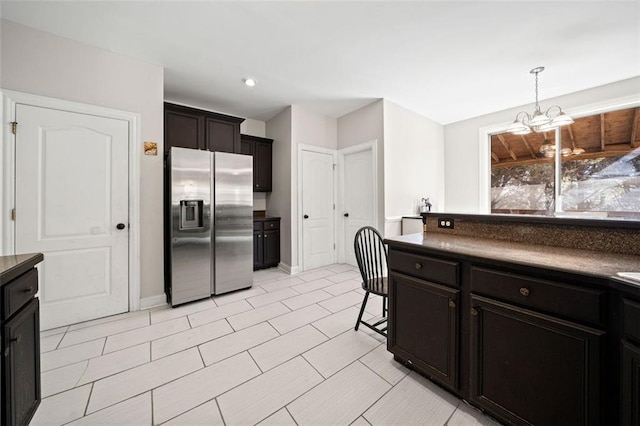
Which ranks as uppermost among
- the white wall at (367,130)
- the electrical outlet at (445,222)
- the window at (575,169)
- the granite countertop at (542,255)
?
the white wall at (367,130)

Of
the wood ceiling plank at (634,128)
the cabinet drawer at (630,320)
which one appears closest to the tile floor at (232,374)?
the cabinet drawer at (630,320)

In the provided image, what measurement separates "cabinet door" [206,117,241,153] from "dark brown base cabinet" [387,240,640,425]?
122 inches

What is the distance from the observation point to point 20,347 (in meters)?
1.14

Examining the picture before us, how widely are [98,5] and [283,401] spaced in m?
3.27

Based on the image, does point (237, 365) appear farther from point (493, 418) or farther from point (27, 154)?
point (27, 154)

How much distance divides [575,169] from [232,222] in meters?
5.12

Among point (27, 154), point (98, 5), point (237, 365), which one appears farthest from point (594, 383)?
point (27, 154)

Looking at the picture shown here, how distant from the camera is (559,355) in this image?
103cm

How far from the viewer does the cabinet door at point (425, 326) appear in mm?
1379

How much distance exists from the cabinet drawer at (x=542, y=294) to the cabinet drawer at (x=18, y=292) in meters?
2.21

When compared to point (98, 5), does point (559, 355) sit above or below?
below

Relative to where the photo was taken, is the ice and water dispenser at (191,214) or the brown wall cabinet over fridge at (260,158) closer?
the ice and water dispenser at (191,214)

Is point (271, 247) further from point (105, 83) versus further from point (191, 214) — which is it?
point (105, 83)

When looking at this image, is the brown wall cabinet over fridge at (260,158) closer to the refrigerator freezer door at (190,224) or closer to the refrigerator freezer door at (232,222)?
the refrigerator freezer door at (232,222)
